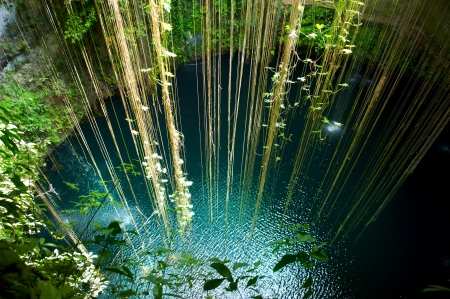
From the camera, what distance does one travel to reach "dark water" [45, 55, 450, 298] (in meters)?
3.21

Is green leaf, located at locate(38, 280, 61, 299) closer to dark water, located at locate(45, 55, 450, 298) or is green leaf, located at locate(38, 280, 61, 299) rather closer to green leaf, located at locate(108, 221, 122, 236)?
green leaf, located at locate(108, 221, 122, 236)

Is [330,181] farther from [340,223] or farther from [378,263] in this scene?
[378,263]

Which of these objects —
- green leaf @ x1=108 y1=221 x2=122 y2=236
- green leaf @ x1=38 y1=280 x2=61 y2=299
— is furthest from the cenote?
green leaf @ x1=38 y1=280 x2=61 y2=299

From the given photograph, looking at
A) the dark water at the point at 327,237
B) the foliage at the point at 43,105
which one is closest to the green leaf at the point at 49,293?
the dark water at the point at 327,237

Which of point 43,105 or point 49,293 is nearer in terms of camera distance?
point 49,293

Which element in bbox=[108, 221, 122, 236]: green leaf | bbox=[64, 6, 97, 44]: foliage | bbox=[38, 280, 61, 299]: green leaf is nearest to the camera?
bbox=[38, 280, 61, 299]: green leaf

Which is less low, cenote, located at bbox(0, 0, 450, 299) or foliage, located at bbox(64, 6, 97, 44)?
foliage, located at bbox(64, 6, 97, 44)

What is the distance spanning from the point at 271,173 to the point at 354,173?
4.42ft

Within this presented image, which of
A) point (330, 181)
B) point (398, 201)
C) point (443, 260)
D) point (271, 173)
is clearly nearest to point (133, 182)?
point (271, 173)

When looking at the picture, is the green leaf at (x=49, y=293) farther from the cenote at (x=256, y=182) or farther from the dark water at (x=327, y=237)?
the dark water at (x=327, y=237)

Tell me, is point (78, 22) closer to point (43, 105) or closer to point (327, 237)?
point (43, 105)

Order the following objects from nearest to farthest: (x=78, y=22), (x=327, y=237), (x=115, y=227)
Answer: (x=115, y=227)
(x=327, y=237)
(x=78, y=22)

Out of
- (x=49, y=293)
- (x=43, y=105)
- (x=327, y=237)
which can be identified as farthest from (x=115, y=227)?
(x=43, y=105)

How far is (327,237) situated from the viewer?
363 centimetres
